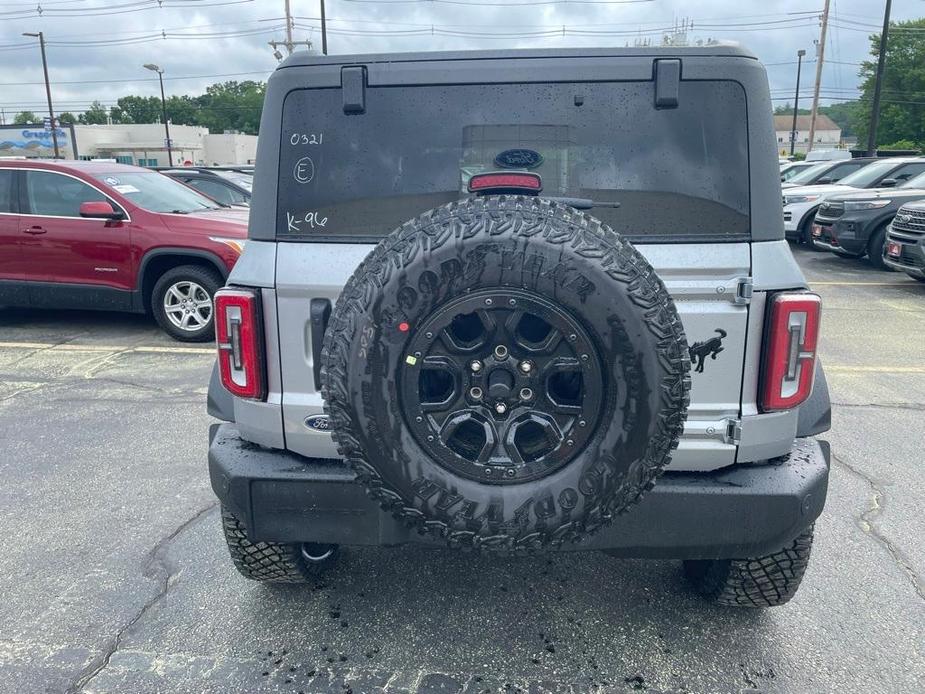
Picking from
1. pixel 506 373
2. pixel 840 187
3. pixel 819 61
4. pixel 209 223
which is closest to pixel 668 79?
pixel 506 373

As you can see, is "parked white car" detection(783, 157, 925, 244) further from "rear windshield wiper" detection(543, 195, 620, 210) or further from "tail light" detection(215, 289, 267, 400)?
"tail light" detection(215, 289, 267, 400)

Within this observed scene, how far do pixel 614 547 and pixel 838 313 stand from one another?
742cm

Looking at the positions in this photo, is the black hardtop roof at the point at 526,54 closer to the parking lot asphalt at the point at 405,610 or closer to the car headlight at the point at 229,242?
the parking lot asphalt at the point at 405,610

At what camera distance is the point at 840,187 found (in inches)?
549

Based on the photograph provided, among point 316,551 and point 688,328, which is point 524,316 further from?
point 316,551

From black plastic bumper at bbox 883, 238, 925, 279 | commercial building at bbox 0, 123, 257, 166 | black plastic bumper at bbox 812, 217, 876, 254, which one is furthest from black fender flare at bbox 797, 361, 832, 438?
commercial building at bbox 0, 123, 257, 166

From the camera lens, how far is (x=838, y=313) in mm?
8547

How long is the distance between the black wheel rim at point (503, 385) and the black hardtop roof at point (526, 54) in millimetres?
921

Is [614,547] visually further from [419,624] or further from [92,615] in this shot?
[92,615]

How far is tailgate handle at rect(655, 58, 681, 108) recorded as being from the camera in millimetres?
2301

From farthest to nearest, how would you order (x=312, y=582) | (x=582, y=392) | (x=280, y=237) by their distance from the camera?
1. (x=312, y=582)
2. (x=280, y=237)
3. (x=582, y=392)

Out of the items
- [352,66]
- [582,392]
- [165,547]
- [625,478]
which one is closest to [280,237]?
[352,66]

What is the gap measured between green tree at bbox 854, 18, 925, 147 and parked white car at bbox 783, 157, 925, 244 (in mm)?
49471

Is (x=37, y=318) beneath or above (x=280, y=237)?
beneath
